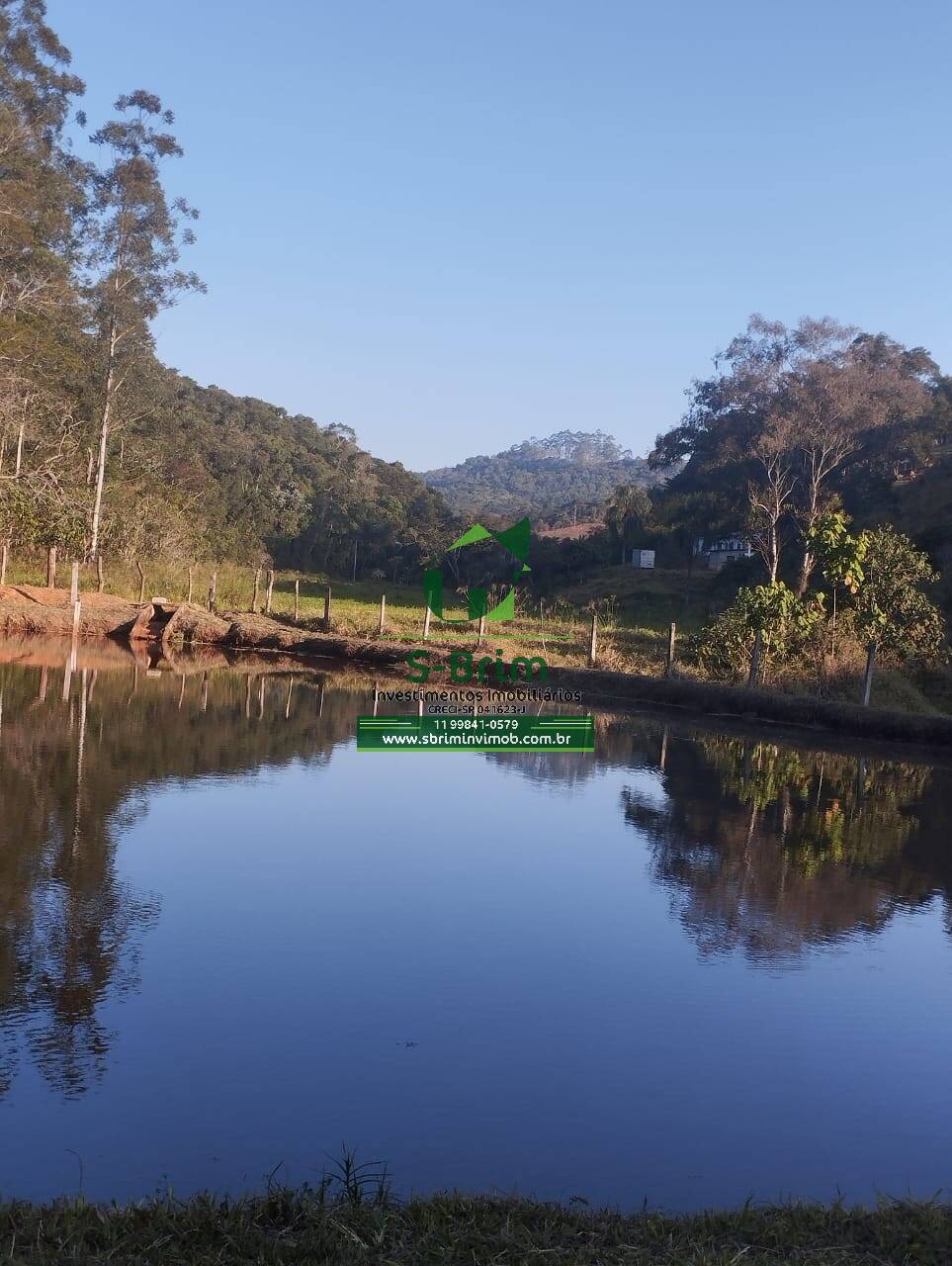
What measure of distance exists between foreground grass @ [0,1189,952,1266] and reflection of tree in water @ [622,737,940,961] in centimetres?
354

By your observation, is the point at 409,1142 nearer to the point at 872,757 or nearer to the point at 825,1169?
the point at 825,1169

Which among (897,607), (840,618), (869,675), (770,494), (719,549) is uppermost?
(770,494)

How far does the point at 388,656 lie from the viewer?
24484mm

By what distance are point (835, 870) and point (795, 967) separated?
2715 mm

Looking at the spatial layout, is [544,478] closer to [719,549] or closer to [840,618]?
[719,549]

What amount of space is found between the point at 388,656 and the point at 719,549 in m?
27.7

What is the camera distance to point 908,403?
3997 centimetres

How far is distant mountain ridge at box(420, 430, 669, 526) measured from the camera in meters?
118

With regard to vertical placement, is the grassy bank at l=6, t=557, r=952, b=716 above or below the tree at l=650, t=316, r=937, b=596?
below

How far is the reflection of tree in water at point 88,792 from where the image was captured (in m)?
5.67

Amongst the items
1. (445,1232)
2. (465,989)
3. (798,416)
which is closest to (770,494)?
(798,416)

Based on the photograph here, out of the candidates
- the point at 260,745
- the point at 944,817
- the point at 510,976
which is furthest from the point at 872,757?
the point at 510,976

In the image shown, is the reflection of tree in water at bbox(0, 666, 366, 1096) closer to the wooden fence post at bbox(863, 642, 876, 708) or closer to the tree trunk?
the wooden fence post at bbox(863, 642, 876, 708)

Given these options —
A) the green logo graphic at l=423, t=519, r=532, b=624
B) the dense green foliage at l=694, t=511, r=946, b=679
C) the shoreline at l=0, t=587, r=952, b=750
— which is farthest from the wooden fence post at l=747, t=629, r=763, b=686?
the green logo graphic at l=423, t=519, r=532, b=624
